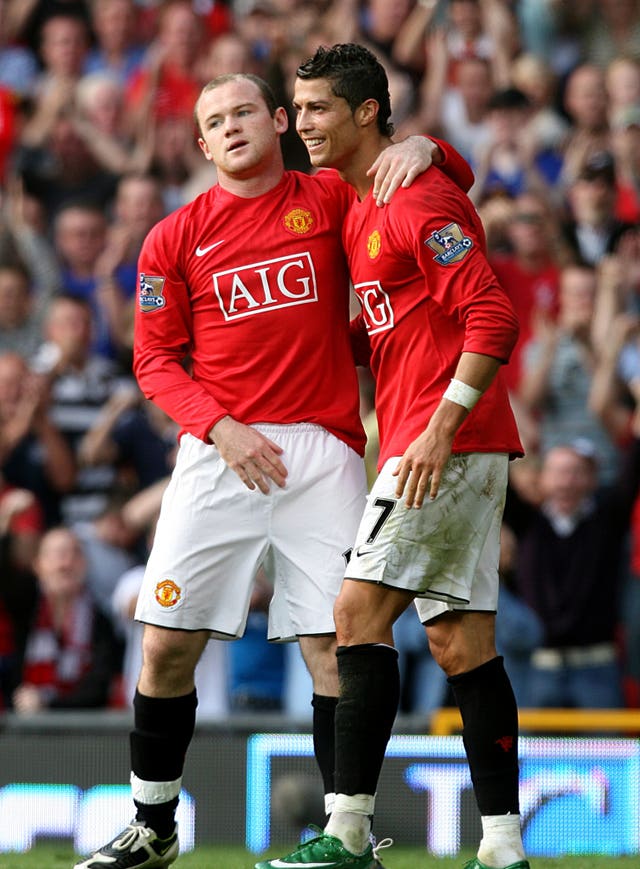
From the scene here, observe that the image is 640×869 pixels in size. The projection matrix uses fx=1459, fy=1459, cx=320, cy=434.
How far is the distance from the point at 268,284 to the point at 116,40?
763 centimetres

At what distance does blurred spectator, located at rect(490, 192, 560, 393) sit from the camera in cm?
952

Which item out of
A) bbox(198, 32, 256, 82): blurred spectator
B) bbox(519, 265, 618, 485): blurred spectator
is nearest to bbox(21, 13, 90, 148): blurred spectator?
bbox(198, 32, 256, 82): blurred spectator

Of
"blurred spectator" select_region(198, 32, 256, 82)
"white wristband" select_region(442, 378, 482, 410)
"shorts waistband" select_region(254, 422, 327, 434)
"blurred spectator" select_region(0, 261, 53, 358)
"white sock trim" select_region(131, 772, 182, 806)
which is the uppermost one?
"blurred spectator" select_region(198, 32, 256, 82)

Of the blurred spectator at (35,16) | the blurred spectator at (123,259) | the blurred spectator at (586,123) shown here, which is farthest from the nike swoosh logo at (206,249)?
the blurred spectator at (35,16)

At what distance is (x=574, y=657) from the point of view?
26.9ft

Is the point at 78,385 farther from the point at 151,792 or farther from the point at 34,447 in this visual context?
the point at 151,792

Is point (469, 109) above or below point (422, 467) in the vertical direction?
above

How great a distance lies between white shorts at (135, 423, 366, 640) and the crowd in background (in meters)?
3.48

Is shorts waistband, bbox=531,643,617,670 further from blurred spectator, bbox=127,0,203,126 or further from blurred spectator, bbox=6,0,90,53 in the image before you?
blurred spectator, bbox=6,0,90,53

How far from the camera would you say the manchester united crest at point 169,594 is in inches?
181

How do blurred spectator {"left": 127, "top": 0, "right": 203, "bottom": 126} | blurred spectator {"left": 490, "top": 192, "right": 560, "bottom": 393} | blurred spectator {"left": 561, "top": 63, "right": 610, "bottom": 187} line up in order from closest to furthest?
blurred spectator {"left": 490, "top": 192, "right": 560, "bottom": 393}, blurred spectator {"left": 561, "top": 63, "right": 610, "bottom": 187}, blurred spectator {"left": 127, "top": 0, "right": 203, "bottom": 126}

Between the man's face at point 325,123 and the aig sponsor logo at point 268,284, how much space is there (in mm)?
377

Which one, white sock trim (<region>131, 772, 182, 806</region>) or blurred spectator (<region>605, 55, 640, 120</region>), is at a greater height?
blurred spectator (<region>605, 55, 640, 120</region>)

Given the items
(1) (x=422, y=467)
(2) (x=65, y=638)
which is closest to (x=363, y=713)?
(1) (x=422, y=467)
